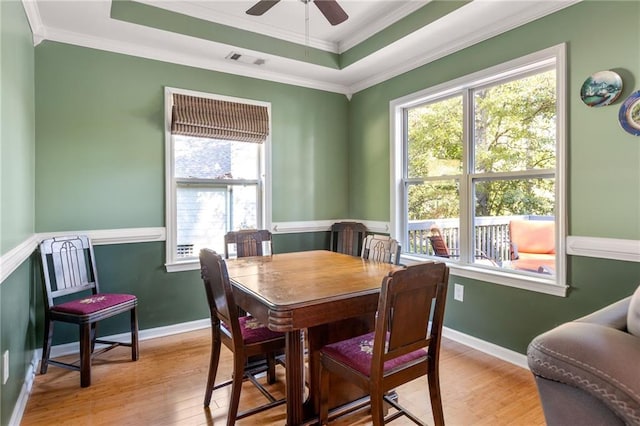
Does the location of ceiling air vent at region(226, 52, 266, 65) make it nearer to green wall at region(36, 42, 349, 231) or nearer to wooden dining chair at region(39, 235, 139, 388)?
green wall at region(36, 42, 349, 231)

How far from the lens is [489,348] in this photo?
2.93 m

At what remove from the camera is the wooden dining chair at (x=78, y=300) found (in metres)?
2.45

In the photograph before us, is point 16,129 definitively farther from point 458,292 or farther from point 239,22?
point 458,292

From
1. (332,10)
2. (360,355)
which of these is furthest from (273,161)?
(360,355)

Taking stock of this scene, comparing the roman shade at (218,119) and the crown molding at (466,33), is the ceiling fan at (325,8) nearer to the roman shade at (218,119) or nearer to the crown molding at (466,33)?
the crown molding at (466,33)

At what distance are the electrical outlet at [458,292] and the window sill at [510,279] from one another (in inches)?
4.1

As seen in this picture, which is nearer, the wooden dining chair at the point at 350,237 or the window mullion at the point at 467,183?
the window mullion at the point at 467,183

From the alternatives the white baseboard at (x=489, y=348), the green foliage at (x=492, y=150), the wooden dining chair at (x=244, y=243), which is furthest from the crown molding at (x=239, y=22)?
the white baseboard at (x=489, y=348)

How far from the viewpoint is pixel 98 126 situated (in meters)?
3.10

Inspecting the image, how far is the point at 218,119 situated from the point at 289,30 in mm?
1093

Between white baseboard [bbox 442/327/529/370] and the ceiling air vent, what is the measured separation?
10.3 ft

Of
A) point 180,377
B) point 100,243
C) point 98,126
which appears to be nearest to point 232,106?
point 98,126

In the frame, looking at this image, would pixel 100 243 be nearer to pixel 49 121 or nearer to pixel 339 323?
pixel 49 121

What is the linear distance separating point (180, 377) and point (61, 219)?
163 centimetres
